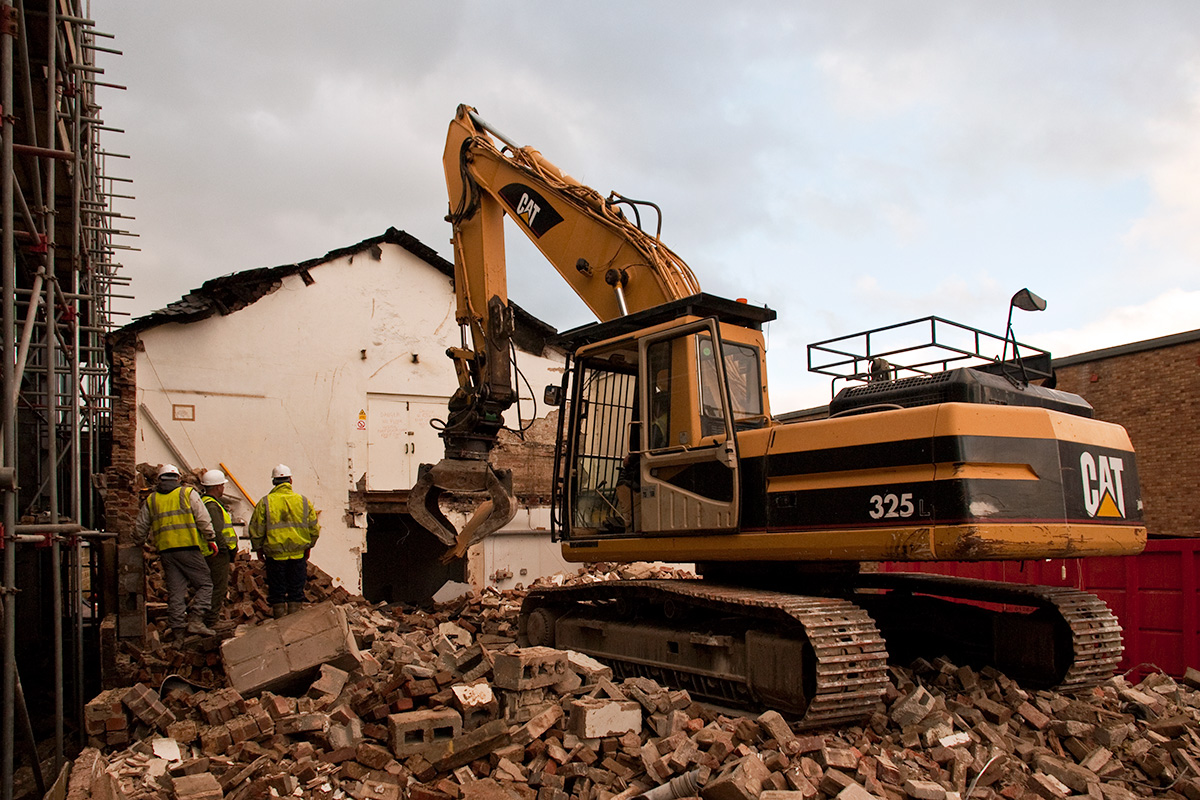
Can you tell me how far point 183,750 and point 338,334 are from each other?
8.81 m

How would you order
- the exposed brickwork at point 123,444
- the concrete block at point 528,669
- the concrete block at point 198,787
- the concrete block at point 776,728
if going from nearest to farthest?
the concrete block at point 198,787 < the concrete block at point 776,728 < the concrete block at point 528,669 < the exposed brickwork at point 123,444

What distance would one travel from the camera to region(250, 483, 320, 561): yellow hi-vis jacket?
342 inches

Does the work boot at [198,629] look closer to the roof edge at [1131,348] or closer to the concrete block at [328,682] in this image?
the concrete block at [328,682]

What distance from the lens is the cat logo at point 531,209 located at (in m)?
8.44

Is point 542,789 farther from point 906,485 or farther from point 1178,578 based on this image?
point 1178,578

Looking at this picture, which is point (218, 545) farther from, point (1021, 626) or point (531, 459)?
point (531, 459)

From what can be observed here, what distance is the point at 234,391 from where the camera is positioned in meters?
13.1

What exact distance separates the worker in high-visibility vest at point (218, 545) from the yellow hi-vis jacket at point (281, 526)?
235 millimetres

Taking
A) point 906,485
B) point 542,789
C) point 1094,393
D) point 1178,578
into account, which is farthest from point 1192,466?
point 542,789

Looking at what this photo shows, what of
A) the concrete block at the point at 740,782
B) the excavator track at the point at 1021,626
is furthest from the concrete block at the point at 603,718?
the excavator track at the point at 1021,626

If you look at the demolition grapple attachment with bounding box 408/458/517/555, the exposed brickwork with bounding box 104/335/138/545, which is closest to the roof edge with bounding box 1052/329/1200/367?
the demolition grapple attachment with bounding box 408/458/517/555

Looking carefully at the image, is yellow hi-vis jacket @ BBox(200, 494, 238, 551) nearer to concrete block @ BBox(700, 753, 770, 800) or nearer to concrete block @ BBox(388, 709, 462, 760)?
concrete block @ BBox(388, 709, 462, 760)

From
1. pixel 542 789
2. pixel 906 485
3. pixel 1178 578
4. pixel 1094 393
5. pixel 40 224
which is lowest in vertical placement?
pixel 542 789

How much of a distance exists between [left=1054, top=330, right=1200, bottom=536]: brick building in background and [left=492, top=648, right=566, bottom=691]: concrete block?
15.4 meters
